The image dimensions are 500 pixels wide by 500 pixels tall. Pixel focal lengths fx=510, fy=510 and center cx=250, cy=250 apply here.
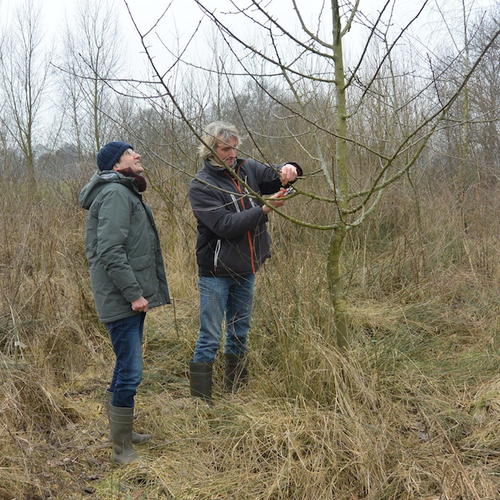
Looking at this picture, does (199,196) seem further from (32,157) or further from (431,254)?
(32,157)

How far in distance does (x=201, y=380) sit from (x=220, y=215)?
3.63ft

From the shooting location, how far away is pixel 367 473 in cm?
238

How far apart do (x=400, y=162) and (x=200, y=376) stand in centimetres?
508

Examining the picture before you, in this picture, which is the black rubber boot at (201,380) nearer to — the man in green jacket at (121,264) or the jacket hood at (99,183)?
the man in green jacket at (121,264)

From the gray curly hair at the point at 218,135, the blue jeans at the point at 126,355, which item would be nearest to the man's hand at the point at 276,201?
the gray curly hair at the point at 218,135

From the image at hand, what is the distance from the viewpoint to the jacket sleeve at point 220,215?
3031mm

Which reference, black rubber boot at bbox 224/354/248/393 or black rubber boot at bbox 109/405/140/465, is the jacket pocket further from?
black rubber boot at bbox 224/354/248/393

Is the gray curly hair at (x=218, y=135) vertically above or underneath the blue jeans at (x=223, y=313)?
above

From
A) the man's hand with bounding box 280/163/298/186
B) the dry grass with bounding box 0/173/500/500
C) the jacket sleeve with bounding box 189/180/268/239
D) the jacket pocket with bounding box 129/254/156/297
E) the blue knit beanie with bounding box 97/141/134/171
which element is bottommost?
the dry grass with bounding box 0/173/500/500

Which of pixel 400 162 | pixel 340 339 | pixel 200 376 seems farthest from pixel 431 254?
pixel 200 376

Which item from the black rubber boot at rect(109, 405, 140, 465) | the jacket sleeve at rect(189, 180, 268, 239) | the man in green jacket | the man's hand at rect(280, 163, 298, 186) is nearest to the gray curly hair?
the jacket sleeve at rect(189, 180, 268, 239)

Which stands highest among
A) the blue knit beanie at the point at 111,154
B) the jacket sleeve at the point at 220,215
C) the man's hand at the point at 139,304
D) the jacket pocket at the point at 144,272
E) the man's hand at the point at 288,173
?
the blue knit beanie at the point at 111,154

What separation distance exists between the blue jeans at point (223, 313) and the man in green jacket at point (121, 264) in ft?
1.31

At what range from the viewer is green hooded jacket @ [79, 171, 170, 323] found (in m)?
2.64
